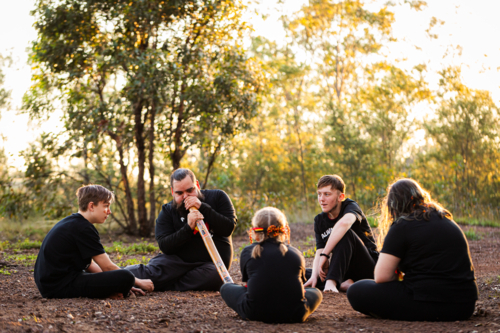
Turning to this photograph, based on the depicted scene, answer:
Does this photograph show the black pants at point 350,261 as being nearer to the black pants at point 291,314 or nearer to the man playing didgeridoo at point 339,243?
the man playing didgeridoo at point 339,243

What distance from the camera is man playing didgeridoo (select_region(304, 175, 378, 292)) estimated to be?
4.32 meters

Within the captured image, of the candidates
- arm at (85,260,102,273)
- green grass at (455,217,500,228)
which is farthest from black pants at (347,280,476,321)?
green grass at (455,217,500,228)

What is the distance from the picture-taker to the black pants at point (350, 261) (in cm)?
432

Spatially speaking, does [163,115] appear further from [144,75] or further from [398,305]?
[398,305]

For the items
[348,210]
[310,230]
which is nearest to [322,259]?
[348,210]

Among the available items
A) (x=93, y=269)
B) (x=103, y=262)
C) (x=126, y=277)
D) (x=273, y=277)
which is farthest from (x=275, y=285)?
(x=93, y=269)

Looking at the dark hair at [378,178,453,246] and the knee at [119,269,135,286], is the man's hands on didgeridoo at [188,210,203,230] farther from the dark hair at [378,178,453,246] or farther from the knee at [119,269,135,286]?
the dark hair at [378,178,453,246]

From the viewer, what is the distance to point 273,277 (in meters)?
3.21

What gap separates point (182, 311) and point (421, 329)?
1755 millimetres

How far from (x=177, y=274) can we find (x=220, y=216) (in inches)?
29.0

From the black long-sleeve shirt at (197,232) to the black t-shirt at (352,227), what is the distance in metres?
0.86

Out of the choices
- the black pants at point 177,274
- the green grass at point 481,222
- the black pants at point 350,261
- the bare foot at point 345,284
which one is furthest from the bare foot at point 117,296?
the green grass at point 481,222

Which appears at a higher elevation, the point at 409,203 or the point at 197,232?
the point at 409,203

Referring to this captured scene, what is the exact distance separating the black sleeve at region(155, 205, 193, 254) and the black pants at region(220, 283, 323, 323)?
1022 millimetres
